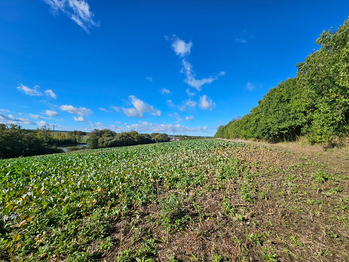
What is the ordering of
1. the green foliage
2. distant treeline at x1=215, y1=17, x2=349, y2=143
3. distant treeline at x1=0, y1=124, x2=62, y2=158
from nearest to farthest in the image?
the green foliage, distant treeline at x1=215, y1=17, x2=349, y2=143, distant treeline at x1=0, y1=124, x2=62, y2=158

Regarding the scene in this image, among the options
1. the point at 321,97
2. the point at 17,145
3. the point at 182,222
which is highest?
the point at 321,97

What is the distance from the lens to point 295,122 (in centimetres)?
1612

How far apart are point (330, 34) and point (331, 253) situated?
79.8 ft

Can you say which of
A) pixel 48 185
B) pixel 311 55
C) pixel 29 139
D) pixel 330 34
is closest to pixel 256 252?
pixel 48 185

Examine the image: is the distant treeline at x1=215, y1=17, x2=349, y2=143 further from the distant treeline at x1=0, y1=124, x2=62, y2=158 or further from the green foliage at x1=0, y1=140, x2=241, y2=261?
the distant treeline at x1=0, y1=124, x2=62, y2=158

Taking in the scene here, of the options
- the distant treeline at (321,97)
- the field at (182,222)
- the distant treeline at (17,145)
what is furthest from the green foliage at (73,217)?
the distant treeline at (17,145)

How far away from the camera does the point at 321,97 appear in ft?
39.1

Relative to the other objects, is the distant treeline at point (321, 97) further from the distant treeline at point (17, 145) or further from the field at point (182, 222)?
the distant treeline at point (17, 145)

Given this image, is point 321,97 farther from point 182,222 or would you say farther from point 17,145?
point 17,145

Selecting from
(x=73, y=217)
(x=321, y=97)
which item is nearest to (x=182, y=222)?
(x=73, y=217)

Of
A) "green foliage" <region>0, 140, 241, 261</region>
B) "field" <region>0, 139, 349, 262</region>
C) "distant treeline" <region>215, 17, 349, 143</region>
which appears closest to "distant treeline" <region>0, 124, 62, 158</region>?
"green foliage" <region>0, 140, 241, 261</region>

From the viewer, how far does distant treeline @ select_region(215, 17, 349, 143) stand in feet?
31.2

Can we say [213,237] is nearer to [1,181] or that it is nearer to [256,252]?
[256,252]

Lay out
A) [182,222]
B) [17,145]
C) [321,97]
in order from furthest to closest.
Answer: [17,145] → [321,97] → [182,222]
